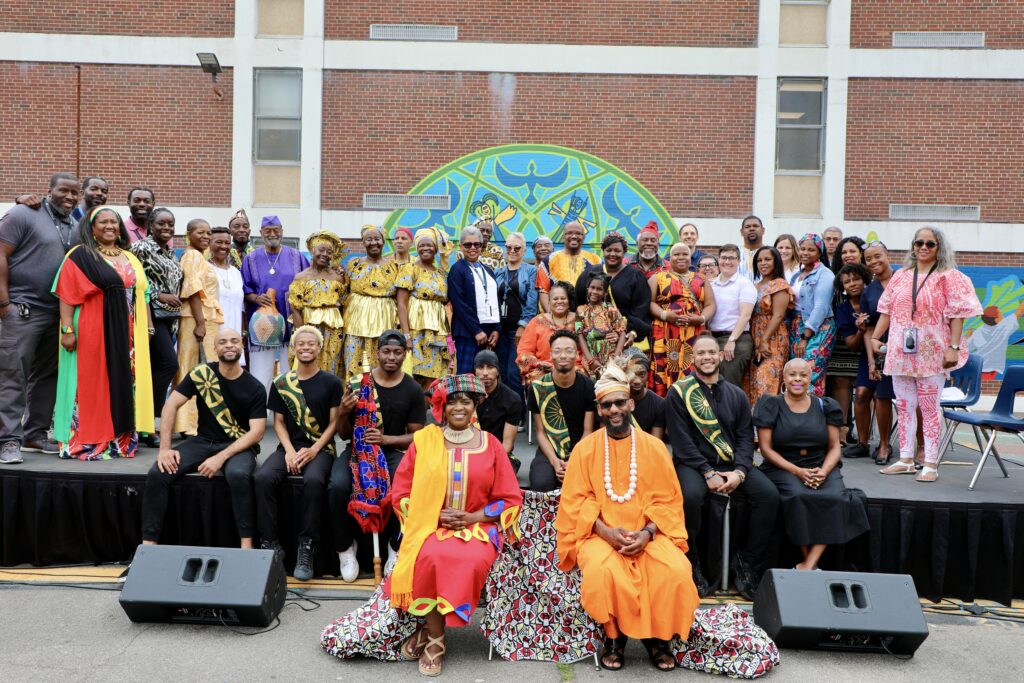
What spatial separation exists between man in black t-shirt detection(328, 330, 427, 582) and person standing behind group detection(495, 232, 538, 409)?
7.45ft

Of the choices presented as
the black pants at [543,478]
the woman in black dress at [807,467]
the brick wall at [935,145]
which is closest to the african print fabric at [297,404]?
the black pants at [543,478]

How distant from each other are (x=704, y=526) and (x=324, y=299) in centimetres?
375

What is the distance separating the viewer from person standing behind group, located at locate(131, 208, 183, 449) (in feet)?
22.5

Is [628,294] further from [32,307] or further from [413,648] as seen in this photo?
[32,307]

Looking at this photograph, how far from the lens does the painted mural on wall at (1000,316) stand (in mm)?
13555

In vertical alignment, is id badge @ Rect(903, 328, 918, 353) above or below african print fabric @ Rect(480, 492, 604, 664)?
above

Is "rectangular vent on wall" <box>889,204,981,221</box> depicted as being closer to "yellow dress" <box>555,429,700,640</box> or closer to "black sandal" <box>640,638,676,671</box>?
"yellow dress" <box>555,429,700,640</box>

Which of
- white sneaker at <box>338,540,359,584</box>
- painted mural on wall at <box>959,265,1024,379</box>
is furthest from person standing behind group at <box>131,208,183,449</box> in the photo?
painted mural on wall at <box>959,265,1024,379</box>

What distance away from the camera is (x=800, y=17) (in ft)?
45.1

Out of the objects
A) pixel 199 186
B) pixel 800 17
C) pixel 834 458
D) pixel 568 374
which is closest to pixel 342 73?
pixel 199 186

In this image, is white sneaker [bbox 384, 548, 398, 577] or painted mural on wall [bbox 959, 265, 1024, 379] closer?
white sneaker [bbox 384, 548, 398, 577]

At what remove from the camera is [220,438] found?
569 cm

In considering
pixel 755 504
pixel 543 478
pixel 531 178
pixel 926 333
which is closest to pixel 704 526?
pixel 755 504

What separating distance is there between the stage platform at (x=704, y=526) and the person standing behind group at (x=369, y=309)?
202cm
